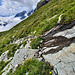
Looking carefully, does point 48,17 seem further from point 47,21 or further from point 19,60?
point 19,60

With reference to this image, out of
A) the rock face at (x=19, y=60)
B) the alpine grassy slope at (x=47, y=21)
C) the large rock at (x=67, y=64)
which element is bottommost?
the large rock at (x=67, y=64)

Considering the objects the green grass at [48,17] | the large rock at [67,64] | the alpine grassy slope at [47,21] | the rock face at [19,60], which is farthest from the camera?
the green grass at [48,17]

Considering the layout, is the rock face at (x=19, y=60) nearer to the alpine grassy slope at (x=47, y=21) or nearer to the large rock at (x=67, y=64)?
the alpine grassy slope at (x=47, y=21)

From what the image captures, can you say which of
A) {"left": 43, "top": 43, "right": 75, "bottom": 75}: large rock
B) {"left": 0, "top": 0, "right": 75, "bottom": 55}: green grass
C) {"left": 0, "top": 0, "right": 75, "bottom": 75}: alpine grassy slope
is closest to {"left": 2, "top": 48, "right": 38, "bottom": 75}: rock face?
{"left": 0, "top": 0, "right": 75, "bottom": 75}: alpine grassy slope

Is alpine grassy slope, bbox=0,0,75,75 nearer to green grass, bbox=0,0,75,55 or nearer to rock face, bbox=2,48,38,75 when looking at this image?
green grass, bbox=0,0,75,55

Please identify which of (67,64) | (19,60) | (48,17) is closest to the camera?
(67,64)

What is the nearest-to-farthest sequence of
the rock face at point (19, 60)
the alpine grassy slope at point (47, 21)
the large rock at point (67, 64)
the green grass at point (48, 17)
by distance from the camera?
the large rock at point (67, 64)
the rock face at point (19, 60)
the alpine grassy slope at point (47, 21)
the green grass at point (48, 17)

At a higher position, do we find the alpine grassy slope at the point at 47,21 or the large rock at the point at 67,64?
the alpine grassy slope at the point at 47,21

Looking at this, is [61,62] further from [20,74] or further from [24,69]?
[20,74]

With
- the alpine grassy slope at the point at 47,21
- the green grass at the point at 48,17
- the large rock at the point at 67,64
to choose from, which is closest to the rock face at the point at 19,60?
the alpine grassy slope at the point at 47,21

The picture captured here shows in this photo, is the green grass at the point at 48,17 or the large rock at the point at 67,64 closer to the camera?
the large rock at the point at 67,64

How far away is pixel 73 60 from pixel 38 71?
464 cm

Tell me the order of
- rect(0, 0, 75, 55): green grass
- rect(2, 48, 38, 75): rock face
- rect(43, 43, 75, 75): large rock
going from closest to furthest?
rect(43, 43, 75, 75): large rock < rect(2, 48, 38, 75): rock face < rect(0, 0, 75, 55): green grass

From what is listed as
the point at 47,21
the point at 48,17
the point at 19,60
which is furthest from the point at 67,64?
the point at 48,17
